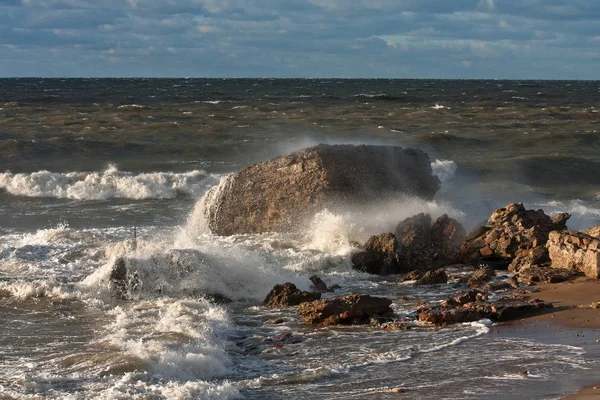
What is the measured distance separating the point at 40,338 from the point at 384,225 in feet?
20.7

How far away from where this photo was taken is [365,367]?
27.7ft

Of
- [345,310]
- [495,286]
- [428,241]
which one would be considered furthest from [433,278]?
[345,310]

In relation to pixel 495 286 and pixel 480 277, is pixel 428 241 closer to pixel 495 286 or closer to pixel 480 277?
pixel 480 277

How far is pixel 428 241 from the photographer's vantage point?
1358cm

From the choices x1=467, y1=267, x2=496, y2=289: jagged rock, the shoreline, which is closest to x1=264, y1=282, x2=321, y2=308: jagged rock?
x1=467, y1=267, x2=496, y2=289: jagged rock

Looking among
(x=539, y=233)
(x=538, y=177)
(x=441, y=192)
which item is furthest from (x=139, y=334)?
(x=538, y=177)

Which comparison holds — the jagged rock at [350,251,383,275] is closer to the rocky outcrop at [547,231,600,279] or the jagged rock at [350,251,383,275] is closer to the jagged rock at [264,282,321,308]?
the jagged rock at [264,282,321,308]

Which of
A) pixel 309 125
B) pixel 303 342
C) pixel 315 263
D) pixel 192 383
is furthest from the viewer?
pixel 309 125

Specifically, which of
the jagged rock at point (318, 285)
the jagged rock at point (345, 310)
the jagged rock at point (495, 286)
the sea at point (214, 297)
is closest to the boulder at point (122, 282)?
the sea at point (214, 297)

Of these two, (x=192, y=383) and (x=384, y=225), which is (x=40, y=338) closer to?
(x=192, y=383)

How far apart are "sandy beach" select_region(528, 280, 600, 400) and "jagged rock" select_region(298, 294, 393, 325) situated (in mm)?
1790

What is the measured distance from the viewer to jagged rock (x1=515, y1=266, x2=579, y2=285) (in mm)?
11891

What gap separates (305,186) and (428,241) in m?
2.21

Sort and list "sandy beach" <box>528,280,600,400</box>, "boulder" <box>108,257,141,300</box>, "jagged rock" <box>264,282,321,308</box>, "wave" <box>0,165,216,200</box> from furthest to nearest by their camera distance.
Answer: "wave" <box>0,165,216,200</box> < "boulder" <box>108,257,141,300</box> < "jagged rock" <box>264,282,321,308</box> < "sandy beach" <box>528,280,600,400</box>
